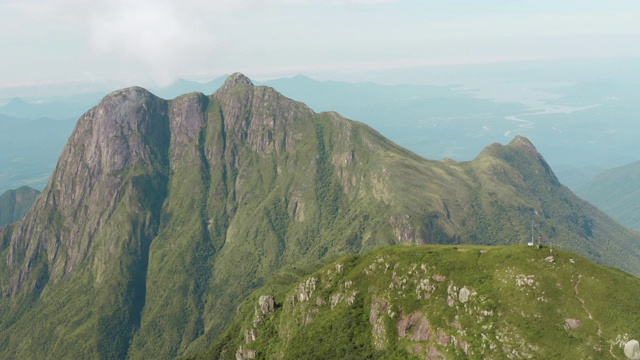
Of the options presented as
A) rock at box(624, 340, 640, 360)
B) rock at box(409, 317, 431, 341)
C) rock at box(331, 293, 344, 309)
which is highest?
rock at box(624, 340, 640, 360)

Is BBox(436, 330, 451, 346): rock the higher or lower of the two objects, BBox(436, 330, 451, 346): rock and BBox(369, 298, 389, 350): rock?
the higher

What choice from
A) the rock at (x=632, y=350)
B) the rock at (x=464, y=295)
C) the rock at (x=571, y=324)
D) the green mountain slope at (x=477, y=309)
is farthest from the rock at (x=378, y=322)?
the rock at (x=632, y=350)

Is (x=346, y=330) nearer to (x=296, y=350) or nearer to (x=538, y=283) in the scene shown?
(x=296, y=350)

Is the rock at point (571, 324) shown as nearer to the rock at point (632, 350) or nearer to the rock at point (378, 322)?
the rock at point (632, 350)

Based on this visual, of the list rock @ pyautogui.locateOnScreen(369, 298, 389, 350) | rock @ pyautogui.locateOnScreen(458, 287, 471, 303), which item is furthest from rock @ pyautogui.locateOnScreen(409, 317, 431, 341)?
rock @ pyautogui.locateOnScreen(458, 287, 471, 303)

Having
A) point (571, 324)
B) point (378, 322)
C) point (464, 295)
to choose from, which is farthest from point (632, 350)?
point (378, 322)

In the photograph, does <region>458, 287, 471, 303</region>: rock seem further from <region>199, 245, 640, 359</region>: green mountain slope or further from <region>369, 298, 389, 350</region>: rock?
<region>369, 298, 389, 350</region>: rock
